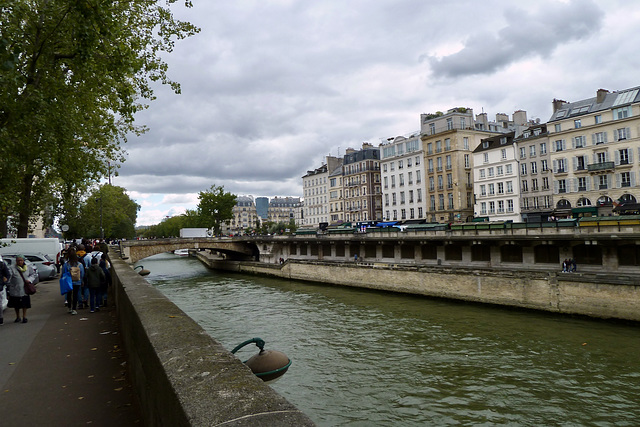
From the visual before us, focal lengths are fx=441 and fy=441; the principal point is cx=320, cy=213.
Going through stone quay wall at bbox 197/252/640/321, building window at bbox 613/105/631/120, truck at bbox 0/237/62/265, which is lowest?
stone quay wall at bbox 197/252/640/321

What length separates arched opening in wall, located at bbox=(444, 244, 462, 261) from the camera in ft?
122

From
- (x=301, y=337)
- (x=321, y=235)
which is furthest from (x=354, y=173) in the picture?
(x=301, y=337)

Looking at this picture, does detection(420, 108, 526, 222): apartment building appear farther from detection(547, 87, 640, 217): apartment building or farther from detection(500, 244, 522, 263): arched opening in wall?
detection(500, 244, 522, 263): arched opening in wall

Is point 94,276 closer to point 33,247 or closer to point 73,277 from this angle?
point 73,277

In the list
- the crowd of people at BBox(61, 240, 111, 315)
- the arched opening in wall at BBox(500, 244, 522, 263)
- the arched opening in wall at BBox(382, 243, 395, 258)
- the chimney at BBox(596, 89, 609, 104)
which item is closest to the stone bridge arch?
the arched opening in wall at BBox(382, 243, 395, 258)

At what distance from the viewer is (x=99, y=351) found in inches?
304

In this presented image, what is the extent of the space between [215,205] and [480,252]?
2536 inches

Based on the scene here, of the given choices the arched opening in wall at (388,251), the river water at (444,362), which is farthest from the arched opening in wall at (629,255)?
the arched opening in wall at (388,251)

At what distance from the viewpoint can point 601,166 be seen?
4516 cm

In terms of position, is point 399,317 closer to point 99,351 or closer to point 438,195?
point 99,351

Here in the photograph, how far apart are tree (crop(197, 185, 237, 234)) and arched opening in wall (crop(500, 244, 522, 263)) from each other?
64.4 m

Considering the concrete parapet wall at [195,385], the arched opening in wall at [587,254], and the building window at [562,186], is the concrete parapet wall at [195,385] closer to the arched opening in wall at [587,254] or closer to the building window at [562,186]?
the arched opening in wall at [587,254]

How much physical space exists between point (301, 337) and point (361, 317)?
577 cm

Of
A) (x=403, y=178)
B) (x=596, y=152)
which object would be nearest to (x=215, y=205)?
(x=403, y=178)
